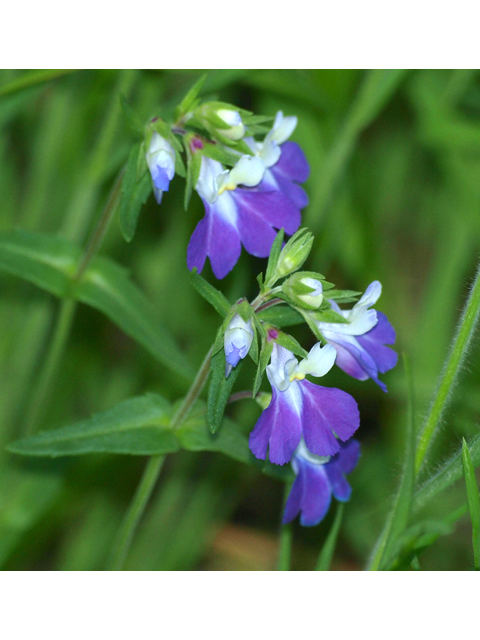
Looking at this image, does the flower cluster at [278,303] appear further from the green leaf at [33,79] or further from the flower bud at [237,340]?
the green leaf at [33,79]

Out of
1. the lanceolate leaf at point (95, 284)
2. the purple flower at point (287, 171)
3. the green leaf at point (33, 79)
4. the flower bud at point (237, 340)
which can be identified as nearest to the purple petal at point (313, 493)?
the flower bud at point (237, 340)

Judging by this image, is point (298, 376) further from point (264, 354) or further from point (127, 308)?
point (127, 308)

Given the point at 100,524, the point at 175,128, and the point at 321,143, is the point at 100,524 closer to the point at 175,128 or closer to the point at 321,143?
the point at 175,128

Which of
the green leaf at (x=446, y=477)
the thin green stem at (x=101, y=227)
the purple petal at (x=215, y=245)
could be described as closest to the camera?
the green leaf at (x=446, y=477)

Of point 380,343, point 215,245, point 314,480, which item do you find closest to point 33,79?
point 215,245

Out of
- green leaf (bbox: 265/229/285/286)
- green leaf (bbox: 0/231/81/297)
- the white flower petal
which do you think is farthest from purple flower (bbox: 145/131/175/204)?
green leaf (bbox: 0/231/81/297)

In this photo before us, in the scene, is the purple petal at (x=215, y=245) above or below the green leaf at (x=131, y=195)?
above
